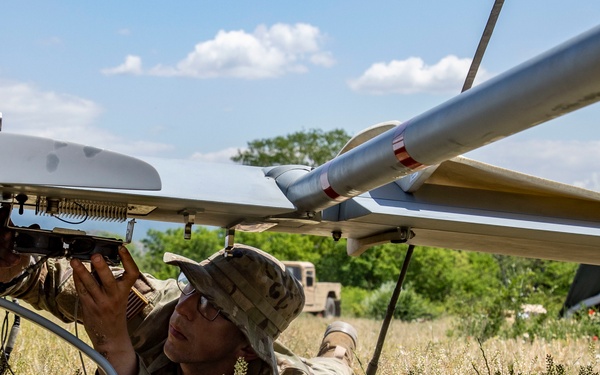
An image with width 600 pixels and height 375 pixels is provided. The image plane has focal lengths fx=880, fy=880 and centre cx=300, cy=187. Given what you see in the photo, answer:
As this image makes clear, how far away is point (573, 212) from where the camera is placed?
390cm

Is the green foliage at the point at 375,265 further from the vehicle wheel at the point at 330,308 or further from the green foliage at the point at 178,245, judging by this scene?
the vehicle wheel at the point at 330,308

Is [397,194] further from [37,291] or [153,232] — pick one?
[153,232]

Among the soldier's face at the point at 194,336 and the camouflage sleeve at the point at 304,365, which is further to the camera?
the camouflage sleeve at the point at 304,365

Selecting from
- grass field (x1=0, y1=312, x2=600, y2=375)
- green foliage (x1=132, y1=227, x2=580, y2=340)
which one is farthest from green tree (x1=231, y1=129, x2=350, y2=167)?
grass field (x1=0, y1=312, x2=600, y2=375)

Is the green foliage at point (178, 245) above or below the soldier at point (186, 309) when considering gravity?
below

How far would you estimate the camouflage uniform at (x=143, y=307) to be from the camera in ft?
15.3

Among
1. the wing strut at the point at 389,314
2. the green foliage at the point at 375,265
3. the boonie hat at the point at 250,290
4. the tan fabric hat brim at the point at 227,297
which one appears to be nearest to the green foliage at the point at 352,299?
the green foliage at the point at 375,265

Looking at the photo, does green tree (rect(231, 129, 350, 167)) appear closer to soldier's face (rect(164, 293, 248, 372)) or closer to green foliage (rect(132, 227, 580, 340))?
green foliage (rect(132, 227, 580, 340))

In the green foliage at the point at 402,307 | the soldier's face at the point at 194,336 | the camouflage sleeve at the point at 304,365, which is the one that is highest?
the soldier's face at the point at 194,336

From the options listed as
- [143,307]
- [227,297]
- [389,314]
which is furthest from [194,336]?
[389,314]

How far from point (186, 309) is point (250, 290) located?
33cm

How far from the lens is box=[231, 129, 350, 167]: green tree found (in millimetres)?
59906

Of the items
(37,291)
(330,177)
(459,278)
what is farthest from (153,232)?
(330,177)

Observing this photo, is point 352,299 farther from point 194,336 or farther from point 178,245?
point 194,336
